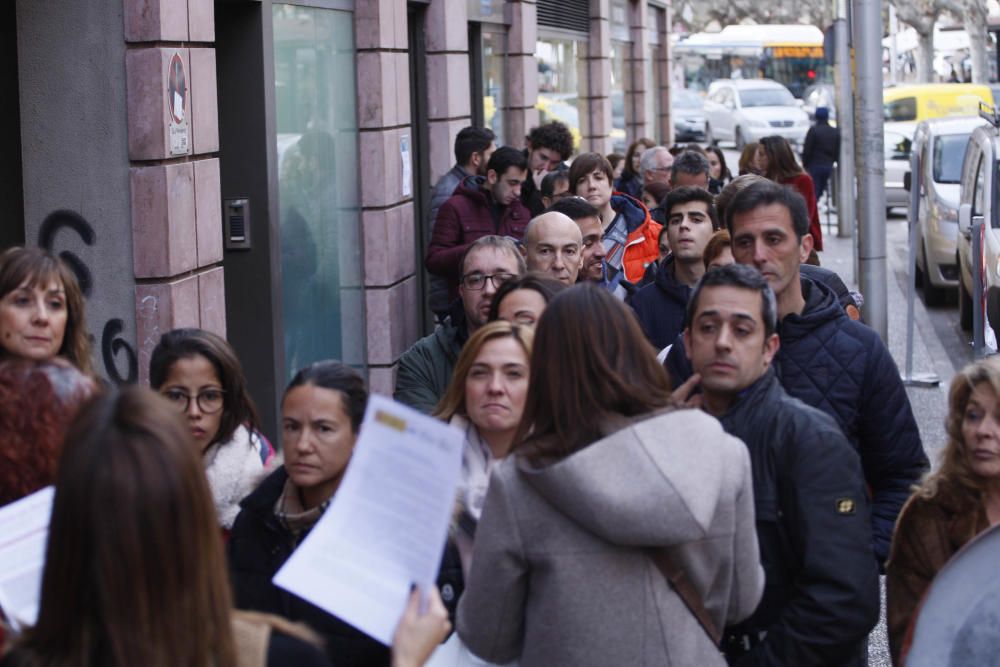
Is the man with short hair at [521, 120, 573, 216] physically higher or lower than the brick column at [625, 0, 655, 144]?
lower

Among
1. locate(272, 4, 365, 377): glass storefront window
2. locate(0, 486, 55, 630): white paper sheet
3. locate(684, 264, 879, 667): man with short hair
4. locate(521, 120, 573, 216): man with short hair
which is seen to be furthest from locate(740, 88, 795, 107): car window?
locate(0, 486, 55, 630): white paper sheet

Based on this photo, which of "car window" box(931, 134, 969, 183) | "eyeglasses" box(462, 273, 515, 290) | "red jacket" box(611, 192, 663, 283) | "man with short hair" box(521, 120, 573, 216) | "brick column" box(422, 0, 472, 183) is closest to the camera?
"eyeglasses" box(462, 273, 515, 290)

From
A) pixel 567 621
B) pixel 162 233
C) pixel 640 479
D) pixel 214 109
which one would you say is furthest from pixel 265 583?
pixel 214 109

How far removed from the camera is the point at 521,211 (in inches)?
391

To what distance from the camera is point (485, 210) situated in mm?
9875

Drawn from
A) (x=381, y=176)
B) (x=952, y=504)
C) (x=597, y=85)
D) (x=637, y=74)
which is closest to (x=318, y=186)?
(x=381, y=176)

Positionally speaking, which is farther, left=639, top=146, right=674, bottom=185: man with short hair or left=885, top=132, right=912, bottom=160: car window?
left=885, top=132, right=912, bottom=160: car window

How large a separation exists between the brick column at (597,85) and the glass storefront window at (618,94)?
4.20 ft

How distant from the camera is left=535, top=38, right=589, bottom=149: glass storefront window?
17.2 metres

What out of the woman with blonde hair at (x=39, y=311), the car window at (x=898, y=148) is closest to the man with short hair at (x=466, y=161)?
the woman with blonde hair at (x=39, y=311)

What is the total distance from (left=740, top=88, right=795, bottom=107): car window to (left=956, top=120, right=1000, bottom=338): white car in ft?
99.6

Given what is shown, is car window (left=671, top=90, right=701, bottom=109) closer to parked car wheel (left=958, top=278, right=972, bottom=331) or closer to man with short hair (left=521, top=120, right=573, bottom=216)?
parked car wheel (left=958, top=278, right=972, bottom=331)

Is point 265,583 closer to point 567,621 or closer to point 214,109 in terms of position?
point 567,621

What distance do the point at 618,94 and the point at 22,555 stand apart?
68.0ft
